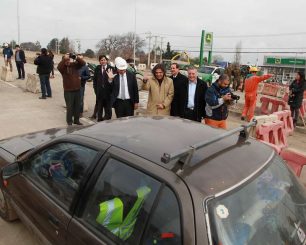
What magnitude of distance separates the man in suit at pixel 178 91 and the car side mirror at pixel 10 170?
3.24m

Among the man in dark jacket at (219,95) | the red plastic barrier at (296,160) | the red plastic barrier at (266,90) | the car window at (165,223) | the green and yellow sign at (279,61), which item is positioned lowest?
the red plastic barrier at (266,90)

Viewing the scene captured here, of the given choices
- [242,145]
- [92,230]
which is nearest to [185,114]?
[242,145]

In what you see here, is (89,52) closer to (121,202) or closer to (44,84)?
(44,84)

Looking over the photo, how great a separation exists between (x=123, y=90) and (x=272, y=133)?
2.89 meters

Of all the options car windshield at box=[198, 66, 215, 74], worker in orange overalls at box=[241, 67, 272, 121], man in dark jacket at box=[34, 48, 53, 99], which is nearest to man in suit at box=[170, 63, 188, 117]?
worker in orange overalls at box=[241, 67, 272, 121]

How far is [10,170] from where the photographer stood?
3242mm

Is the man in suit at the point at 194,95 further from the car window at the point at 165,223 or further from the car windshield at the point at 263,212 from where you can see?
the car window at the point at 165,223

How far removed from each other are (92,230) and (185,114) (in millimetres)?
3806

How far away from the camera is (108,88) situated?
8.09 m

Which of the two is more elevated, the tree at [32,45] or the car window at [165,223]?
the tree at [32,45]

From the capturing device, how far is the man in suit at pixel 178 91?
19.0 feet

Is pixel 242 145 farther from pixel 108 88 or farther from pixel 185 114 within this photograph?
pixel 108 88

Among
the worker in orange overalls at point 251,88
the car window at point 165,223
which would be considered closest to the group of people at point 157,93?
the car window at point 165,223

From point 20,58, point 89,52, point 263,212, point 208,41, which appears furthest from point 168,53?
point 263,212
